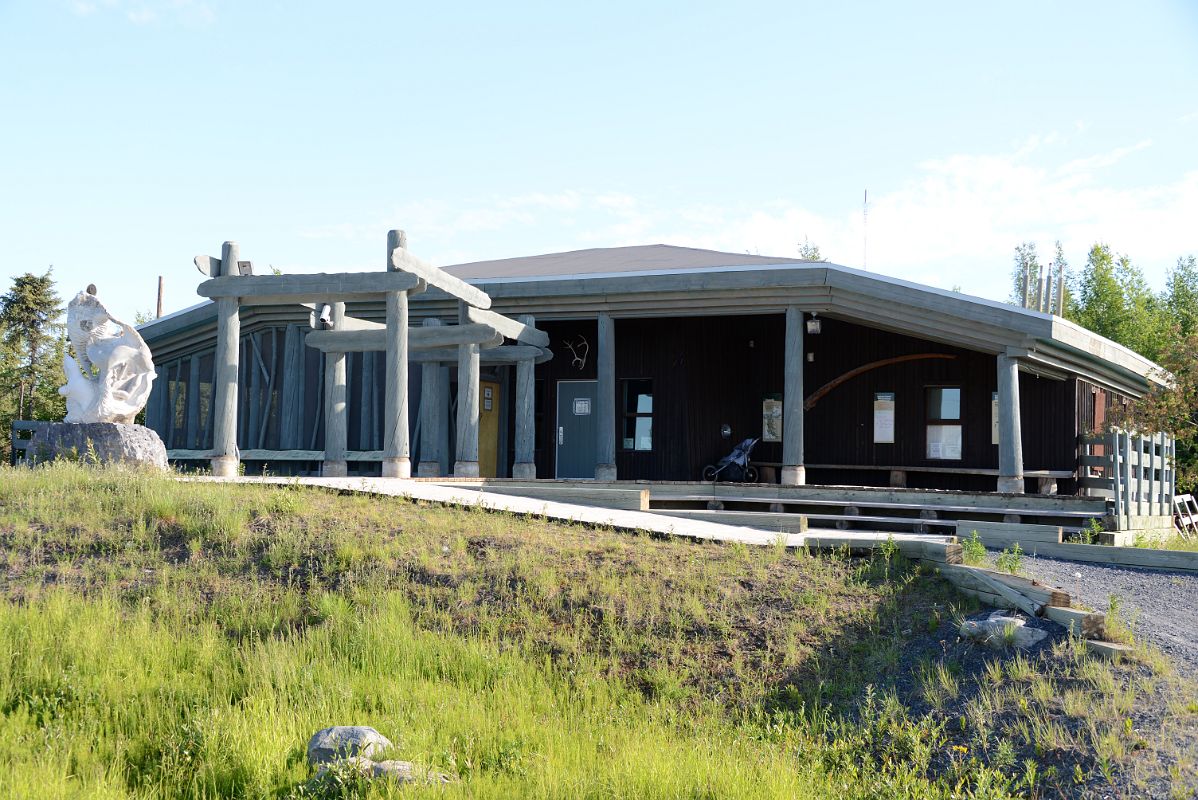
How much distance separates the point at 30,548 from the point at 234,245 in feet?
18.7

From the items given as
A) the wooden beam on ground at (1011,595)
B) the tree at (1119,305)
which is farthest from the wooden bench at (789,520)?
the tree at (1119,305)

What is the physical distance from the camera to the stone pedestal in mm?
11867

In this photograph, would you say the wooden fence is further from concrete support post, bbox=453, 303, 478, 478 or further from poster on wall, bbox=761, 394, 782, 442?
concrete support post, bbox=453, 303, 478, 478

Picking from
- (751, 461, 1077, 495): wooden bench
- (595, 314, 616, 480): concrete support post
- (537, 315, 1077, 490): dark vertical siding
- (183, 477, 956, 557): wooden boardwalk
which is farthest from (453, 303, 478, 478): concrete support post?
(751, 461, 1077, 495): wooden bench

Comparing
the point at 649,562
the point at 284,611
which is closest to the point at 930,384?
the point at 649,562

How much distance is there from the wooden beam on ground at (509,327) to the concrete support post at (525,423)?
364 mm

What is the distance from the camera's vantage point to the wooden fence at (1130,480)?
12.1m

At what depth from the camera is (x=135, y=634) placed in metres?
7.20

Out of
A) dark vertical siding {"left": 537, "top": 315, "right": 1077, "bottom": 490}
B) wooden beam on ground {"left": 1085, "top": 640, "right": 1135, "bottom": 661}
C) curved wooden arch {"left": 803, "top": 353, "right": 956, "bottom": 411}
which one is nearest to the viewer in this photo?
wooden beam on ground {"left": 1085, "top": 640, "right": 1135, "bottom": 661}

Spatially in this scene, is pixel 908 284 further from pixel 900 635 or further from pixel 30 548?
pixel 30 548

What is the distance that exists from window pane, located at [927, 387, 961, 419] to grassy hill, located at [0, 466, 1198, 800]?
8580 mm

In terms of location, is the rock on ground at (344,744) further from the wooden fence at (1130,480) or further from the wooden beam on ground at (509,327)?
the wooden fence at (1130,480)

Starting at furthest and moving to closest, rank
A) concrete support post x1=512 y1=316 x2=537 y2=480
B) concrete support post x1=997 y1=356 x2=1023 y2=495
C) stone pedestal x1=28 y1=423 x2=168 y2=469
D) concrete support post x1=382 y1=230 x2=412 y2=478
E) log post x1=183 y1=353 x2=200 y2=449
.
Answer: log post x1=183 y1=353 x2=200 y2=449 < concrete support post x1=512 y1=316 x2=537 y2=480 < concrete support post x1=997 y1=356 x2=1023 y2=495 < concrete support post x1=382 y1=230 x2=412 y2=478 < stone pedestal x1=28 y1=423 x2=168 y2=469

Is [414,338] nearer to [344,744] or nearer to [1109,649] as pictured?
[344,744]
